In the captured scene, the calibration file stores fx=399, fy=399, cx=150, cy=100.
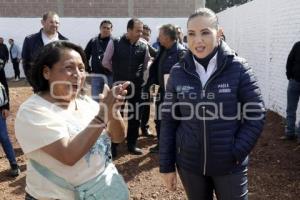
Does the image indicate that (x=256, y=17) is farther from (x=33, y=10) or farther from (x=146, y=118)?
(x=33, y=10)

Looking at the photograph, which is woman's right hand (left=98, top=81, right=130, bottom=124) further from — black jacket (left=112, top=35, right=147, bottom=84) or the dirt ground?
black jacket (left=112, top=35, right=147, bottom=84)

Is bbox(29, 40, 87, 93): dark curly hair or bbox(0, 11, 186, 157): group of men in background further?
bbox(0, 11, 186, 157): group of men in background

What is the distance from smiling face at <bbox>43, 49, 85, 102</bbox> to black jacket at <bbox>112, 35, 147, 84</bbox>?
11.8ft

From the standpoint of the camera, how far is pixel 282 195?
444 cm

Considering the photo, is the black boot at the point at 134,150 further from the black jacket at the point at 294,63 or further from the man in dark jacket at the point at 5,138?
the black jacket at the point at 294,63

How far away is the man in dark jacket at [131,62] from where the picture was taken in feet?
18.7

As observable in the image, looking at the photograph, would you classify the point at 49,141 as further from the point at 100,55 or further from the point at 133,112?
the point at 100,55

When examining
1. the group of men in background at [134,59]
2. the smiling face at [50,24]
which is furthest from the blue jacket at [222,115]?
the smiling face at [50,24]

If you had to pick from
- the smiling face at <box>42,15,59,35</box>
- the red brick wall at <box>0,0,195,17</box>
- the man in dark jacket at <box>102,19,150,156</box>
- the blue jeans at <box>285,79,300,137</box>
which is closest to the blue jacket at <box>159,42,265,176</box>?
the smiling face at <box>42,15,59,35</box>

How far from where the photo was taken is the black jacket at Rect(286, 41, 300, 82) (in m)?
6.17

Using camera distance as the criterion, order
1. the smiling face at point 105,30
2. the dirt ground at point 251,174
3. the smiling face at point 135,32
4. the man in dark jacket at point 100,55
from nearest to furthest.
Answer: the dirt ground at point 251,174, the smiling face at point 135,32, the man in dark jacket at point 100,55, the smiling face at point 105,30

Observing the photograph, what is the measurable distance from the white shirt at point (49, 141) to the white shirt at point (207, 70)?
81cm

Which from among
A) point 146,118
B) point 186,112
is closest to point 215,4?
point 146,118

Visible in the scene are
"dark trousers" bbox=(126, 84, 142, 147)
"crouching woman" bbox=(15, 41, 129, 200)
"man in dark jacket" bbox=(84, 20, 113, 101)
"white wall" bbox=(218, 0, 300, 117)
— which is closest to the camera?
"crouching woman" bbox=(15, 41, 129, 200)
